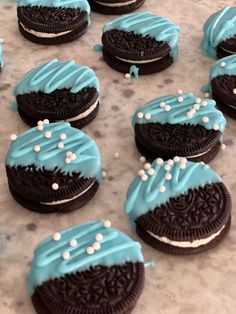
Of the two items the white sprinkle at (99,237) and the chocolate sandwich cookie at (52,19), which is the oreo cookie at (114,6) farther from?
the white sprinkle at (99,237)

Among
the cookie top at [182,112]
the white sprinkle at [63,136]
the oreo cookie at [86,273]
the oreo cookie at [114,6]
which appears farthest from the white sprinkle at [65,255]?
the oreo cookie at [114,6]

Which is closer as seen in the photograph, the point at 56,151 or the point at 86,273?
the point at 86,273

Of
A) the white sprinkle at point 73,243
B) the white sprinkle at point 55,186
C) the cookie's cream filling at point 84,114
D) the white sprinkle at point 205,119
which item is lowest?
the cookie's cream filling at point 84,114

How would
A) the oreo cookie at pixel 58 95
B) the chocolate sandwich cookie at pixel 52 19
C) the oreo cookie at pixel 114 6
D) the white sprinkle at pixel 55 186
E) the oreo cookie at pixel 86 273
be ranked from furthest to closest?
the oreo cookie at pixel 114 6
the chocolate sandwich cookie at pixel 52 19
the oreo cookie at pixel 58 95
the white sprinkle at pixel 55 186
the oreo cookie at pixel 86 273

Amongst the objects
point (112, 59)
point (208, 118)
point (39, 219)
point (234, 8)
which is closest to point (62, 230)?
point (39, 219)

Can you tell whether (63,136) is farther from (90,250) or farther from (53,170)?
(90,250)

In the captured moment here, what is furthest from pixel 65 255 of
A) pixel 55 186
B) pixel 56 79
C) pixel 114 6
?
pixel 114 6
